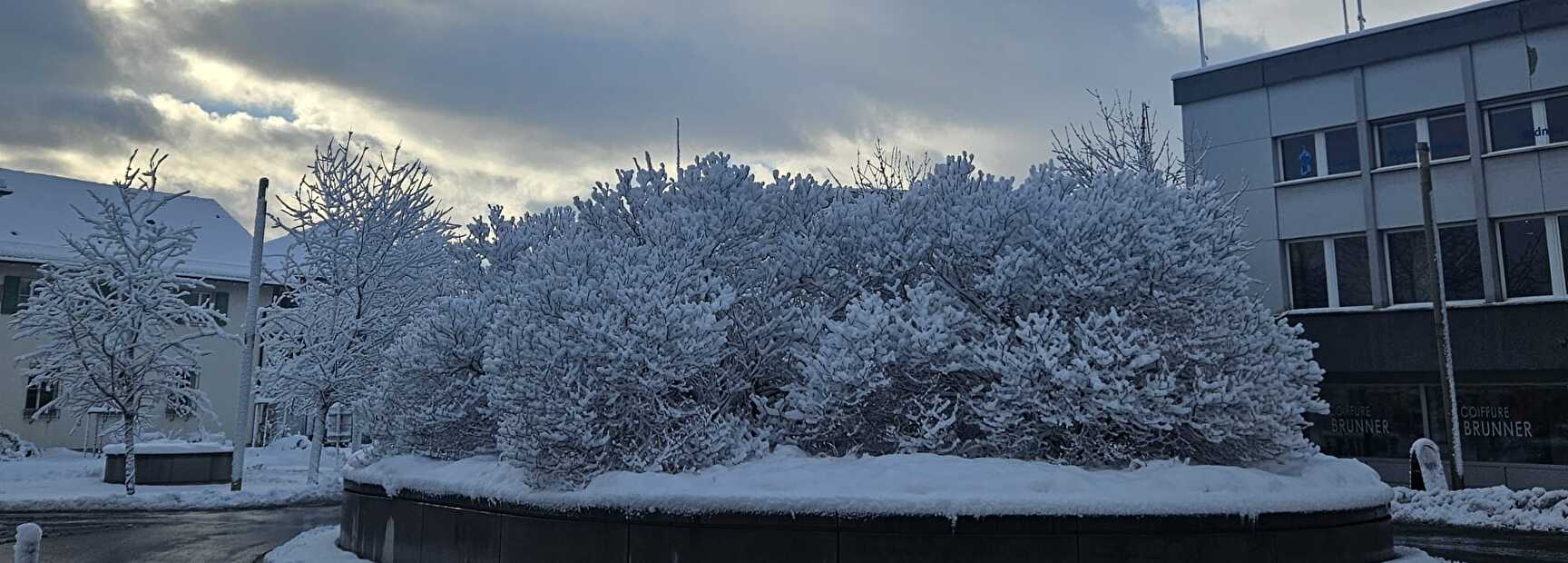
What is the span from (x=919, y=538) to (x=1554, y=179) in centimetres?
1875

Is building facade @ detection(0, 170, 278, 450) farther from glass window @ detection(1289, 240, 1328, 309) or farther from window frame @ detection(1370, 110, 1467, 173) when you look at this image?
window frame @ detection(1370, 110, 1467, 173)

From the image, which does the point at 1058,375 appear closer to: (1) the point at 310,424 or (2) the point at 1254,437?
(2) the point at 1254,437

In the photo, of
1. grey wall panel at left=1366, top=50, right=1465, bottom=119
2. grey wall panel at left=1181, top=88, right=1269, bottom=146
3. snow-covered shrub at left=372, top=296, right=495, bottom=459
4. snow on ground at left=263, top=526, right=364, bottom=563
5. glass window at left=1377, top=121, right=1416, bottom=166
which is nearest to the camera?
snow on ground at left=263, top=526, right=364, bottom=563

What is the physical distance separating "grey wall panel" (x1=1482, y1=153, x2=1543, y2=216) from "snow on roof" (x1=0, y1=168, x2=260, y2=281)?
36.0 m

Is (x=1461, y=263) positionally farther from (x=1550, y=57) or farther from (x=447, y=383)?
(x=447, y=383)

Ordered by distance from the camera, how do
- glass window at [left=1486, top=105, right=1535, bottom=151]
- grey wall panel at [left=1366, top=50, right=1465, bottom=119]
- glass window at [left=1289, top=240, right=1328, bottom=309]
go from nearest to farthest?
glass window at [left=1486, top=105, right=1535, bottom=151]
grey wall panel at [left=1366, top=50, right=1465, bottom=119]
glass window at [left=1289, top=240, right=1328, bottom=309]

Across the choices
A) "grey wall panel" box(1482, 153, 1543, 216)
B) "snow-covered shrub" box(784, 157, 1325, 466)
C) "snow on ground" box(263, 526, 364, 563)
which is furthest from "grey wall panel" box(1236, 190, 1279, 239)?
"snow on ground" box(263, 526, 364, 563)

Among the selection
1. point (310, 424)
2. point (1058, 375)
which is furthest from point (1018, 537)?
point (310, 424)

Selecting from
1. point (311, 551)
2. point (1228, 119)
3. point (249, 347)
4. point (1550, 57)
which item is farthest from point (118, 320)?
point (1550, 57)

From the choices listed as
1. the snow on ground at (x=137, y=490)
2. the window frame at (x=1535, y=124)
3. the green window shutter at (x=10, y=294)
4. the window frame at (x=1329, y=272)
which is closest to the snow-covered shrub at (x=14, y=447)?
the snow on ground at (x=137, y=490)

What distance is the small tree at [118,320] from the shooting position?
2200 cm

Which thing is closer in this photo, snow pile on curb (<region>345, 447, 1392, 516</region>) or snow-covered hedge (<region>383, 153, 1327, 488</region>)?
snow pile on curb (<region>345, 447, 1392, 516</region>)

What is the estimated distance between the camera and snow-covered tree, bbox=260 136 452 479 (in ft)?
78.5

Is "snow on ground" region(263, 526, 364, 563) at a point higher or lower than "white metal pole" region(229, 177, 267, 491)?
lower
